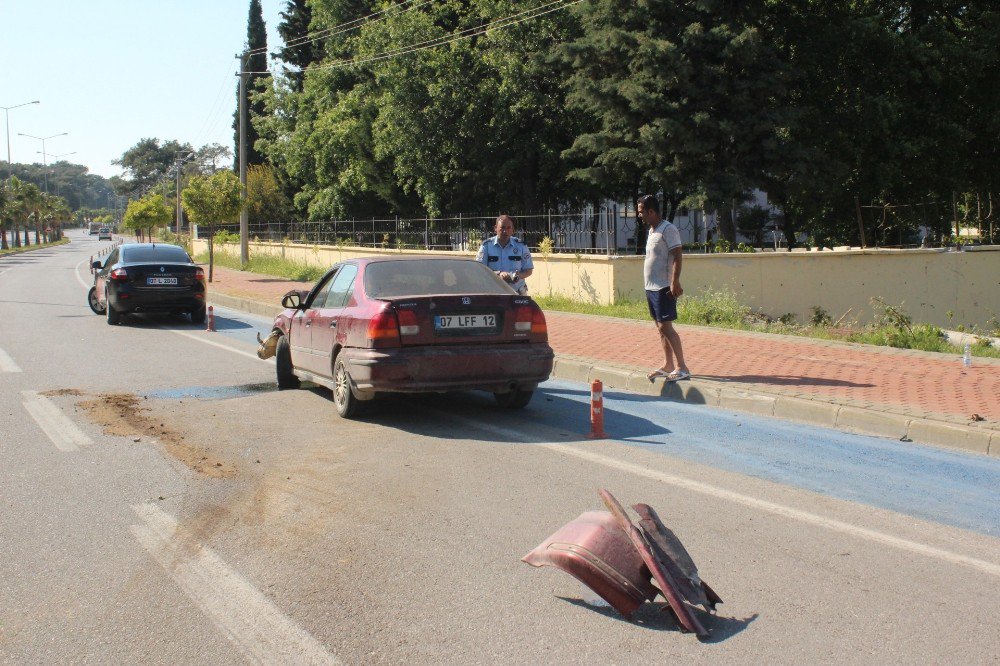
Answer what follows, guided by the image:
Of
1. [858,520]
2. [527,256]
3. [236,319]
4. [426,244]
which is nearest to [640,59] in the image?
[426,244]

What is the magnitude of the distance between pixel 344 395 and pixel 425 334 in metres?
0.98

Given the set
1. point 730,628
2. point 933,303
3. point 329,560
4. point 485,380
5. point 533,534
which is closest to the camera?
point 730,628

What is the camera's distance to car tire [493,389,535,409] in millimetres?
8781

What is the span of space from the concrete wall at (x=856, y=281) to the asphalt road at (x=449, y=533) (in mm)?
9579

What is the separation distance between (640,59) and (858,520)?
21.4m

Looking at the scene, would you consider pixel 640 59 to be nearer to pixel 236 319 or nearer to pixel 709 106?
pixel 709 106

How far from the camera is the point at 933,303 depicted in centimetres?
1812

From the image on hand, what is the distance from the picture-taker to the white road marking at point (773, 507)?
183 inches

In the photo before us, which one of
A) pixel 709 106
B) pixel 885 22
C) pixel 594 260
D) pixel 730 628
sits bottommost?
pixel 730 628

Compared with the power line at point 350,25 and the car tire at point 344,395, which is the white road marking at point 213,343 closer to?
the car tire at point 344,395

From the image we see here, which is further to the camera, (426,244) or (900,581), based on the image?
(426,244)

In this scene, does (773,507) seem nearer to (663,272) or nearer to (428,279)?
(428,279)

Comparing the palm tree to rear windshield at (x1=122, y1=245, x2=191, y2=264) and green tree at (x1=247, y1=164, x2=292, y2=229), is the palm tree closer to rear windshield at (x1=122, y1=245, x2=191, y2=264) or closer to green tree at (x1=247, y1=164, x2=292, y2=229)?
green tree at (x1=247, y1=164, x2=292, y2=229)

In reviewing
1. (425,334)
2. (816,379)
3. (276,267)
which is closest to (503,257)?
(425,334)
